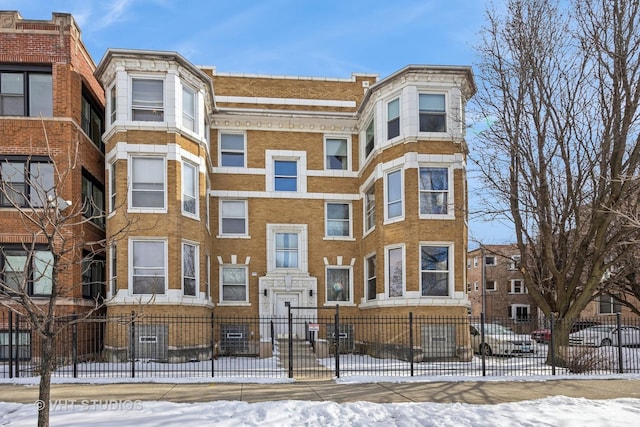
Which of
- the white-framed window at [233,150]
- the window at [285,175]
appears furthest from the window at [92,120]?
the window at [285,175]

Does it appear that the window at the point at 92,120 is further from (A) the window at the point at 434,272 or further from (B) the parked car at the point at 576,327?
(B) the parked car at the point at 576,327

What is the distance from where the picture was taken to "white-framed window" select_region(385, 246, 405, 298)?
18984 millimetres

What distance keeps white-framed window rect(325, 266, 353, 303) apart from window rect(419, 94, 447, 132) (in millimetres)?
7256

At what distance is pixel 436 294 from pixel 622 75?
9.00 meters

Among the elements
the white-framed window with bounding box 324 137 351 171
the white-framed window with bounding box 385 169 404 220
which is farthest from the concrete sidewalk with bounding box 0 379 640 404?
the white-framed window with bounding box 324 137 351 171

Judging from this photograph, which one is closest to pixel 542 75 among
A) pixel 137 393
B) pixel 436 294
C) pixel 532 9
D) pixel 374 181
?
pixel 532 9

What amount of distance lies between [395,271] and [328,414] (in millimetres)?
10388

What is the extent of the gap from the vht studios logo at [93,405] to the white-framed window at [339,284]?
1330 cm

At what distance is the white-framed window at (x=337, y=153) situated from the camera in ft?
77.6

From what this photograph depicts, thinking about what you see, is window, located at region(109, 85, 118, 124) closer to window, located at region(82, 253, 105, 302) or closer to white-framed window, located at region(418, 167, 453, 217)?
window, located at region(82, 253, 105, 302)

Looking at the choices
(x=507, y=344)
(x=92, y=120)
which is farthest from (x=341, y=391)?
(x=92, y=120)

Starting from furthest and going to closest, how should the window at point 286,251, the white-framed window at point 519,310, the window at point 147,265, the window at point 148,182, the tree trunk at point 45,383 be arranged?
the white-framed window at point 519,310 < the window at point 286,251 < the window at point 148,182 < the window at point 147,265 < the tree trunk at point 45,383

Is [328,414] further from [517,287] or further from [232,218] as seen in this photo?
[517,287]

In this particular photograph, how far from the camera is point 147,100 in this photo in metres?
18.6
